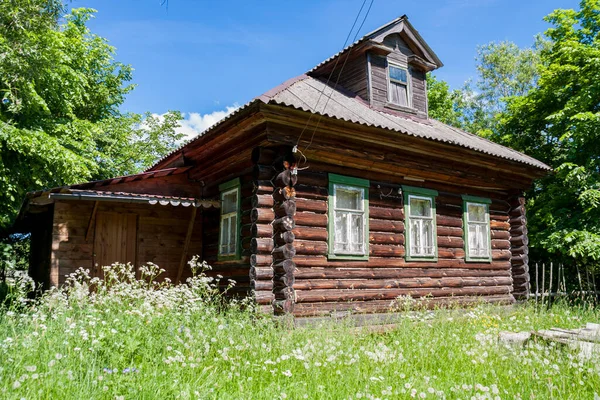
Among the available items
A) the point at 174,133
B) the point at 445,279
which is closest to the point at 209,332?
the point at 445,279

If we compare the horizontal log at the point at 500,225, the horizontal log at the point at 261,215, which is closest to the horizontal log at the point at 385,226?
the horizontal log at the point at 261,215

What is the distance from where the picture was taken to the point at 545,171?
501 inches

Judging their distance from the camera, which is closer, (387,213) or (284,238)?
(284,238)

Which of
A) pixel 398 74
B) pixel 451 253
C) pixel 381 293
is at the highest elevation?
pixel 398 74

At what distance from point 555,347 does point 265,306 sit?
4347 millimetres

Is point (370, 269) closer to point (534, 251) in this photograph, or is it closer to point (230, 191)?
point (230, 191)

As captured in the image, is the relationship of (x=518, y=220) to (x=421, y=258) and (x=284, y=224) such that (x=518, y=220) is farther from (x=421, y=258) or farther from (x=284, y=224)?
(x=284, y=224)

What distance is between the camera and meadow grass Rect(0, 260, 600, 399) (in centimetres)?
404

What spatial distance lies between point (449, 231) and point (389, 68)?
4.47m

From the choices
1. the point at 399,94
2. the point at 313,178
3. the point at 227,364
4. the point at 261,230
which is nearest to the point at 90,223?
the point at 261,230

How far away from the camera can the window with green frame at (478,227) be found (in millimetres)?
11664

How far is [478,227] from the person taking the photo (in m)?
12.1

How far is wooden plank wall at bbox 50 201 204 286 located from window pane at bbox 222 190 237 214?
4.03ft

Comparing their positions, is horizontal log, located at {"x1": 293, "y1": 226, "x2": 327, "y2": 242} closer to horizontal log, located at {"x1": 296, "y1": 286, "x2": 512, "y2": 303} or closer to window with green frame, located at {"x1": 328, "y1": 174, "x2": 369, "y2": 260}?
window with green frame, located at {"x1": 328, "y1": 174, "x2": 369, "y2": 260}
